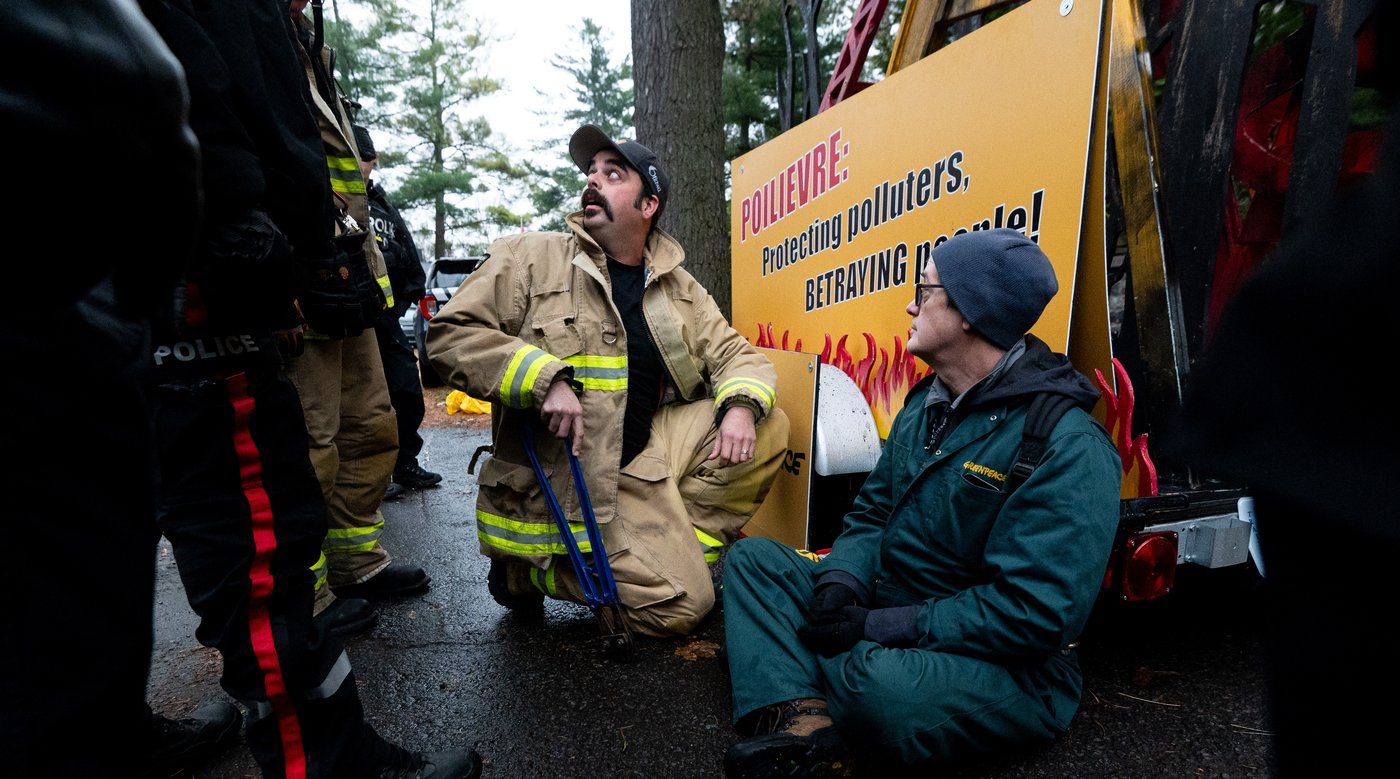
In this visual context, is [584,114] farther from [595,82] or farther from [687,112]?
[687,112]

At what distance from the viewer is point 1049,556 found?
152 centimetres

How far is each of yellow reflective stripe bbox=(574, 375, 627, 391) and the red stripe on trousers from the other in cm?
112

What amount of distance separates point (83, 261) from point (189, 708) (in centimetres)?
202

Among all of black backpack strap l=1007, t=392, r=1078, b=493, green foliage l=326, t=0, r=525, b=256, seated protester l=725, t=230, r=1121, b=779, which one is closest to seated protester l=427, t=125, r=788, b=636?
seated protester l=725, t=230, r=1121, b=779

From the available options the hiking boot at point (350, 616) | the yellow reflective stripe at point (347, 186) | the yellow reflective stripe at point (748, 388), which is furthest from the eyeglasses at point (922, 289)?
the hiking boot at point (350, 616)

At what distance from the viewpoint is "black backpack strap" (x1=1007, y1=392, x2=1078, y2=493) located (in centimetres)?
160

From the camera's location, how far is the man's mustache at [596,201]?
2.71 m

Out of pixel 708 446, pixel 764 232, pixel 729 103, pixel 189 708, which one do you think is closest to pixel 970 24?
pixel 764 232

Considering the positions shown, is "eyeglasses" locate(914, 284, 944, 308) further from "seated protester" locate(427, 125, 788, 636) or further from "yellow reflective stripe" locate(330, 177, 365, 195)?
"yellow reflective stripe" locate(330, 177, 365, 195)

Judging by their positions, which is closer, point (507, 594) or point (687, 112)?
point (507, 594)

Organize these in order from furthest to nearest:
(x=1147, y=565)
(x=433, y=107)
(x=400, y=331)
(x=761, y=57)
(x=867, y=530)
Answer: (x=433, y=107) < (x=761, y=57) < (x=400, y=331) < (x=867, y=530) < (x=1147, y=565)

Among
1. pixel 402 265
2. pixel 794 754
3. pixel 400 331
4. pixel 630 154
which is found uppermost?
pixel 630 154

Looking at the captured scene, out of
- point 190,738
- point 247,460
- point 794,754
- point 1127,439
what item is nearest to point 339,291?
point 247,460

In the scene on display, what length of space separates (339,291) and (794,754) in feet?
5.83
